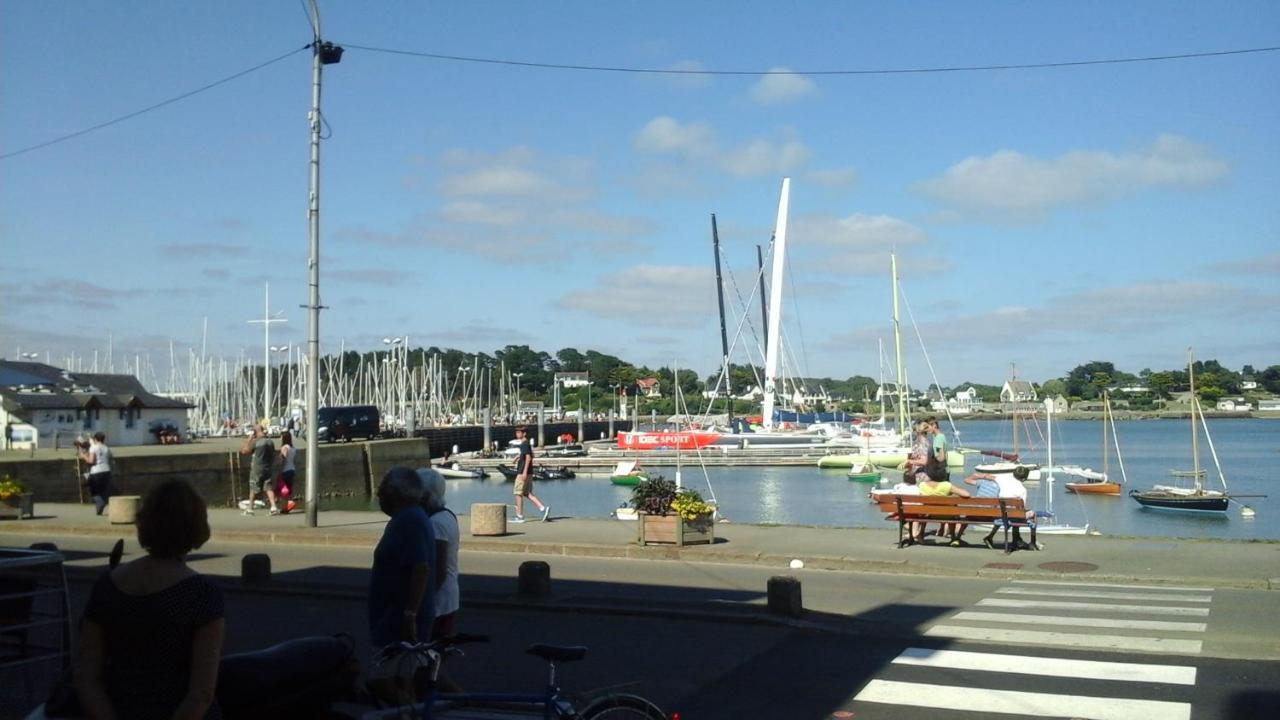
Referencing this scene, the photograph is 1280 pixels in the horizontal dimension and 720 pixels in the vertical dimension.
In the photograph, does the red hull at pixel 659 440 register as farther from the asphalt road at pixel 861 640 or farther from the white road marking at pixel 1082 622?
the white road marking at pixel 1082 622

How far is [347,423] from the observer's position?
74.8 meters

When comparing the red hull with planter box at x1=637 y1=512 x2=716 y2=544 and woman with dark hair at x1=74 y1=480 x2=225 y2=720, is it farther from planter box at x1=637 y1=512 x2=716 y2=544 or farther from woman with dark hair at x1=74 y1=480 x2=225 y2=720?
woman with dark hair at x1=74 y1=480 x2=225 y2=720

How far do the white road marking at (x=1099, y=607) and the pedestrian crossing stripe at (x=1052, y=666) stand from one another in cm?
305

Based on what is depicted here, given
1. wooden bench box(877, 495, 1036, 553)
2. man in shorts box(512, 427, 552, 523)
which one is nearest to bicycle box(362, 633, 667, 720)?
wooden bench box(877, 495, 1036, 553)

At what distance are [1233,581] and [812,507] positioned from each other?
4094cm

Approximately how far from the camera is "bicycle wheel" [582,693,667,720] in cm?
541

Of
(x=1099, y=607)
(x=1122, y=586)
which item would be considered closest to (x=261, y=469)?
(x=1122, y=586)

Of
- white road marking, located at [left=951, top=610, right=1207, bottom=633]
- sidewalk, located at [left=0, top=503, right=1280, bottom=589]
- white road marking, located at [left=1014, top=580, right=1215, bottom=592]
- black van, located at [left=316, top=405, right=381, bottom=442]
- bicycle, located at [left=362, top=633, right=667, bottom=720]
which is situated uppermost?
black van, located at [left=316, top=405, right=381, bottom=442]

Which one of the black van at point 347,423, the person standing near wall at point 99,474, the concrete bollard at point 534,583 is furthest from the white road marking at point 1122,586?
the black van at point 347,423

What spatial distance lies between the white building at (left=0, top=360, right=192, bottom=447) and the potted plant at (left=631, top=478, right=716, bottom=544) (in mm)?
44587

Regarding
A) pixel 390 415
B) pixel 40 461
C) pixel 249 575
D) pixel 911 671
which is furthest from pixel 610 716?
pixel 390 415

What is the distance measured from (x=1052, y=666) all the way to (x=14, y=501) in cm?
2399

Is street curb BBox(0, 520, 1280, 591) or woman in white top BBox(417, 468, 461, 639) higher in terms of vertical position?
woman in white top BBox(417, 468, 461, 639)

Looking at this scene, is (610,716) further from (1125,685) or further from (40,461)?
(40,461)
